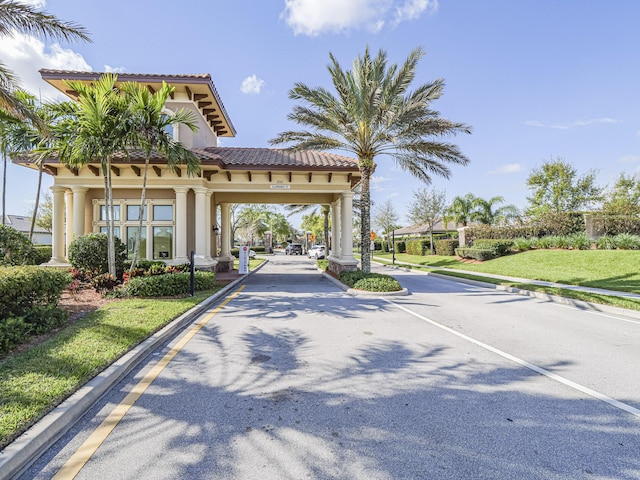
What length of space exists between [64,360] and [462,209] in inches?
1496

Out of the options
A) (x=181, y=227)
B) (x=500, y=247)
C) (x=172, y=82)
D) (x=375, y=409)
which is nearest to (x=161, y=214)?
(x=181, y=227)

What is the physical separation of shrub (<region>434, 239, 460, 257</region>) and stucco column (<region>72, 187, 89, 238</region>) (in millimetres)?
26319

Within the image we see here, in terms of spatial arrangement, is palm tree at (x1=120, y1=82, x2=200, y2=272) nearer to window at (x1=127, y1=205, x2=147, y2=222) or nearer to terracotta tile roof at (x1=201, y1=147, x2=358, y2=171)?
terracotta tile roof at (x1=201, y1=147, x2=358, y2=171)

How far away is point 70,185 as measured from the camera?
13203mm

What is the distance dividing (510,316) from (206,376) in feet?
23.1

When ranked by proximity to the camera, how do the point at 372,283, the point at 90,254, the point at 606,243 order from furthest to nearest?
the point at 606,243, the point at 372,283, the point at 90,254

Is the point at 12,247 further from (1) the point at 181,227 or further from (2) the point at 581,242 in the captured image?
(2) the point at 581,242

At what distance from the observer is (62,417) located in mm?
2898

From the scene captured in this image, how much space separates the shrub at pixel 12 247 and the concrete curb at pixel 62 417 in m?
7.45

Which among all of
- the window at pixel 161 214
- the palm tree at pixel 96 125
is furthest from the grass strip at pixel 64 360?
the window at pixel 161 214

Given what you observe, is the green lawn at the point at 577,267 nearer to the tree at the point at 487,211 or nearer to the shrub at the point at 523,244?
the shrub at the point at 523,244

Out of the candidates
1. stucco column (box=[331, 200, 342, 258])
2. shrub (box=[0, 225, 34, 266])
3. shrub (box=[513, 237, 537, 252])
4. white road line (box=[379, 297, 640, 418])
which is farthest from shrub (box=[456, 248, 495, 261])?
shrub (box=[0, 225, 34, 266])

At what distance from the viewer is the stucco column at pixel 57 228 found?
13205 mm

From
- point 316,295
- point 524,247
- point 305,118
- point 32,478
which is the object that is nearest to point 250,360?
point 32,478
